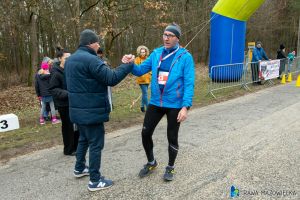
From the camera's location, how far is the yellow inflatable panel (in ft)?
40.2

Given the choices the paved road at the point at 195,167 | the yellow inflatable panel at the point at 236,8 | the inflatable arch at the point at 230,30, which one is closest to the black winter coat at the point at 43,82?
the paved road at the point at 195,167

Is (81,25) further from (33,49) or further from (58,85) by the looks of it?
(58,85)

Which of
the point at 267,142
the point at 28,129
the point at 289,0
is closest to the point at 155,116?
the point at 267,142

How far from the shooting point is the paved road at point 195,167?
3.76 metres

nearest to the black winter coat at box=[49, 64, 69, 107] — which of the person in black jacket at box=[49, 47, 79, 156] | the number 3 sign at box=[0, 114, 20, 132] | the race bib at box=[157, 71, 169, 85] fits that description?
the person in black jacket at box=[49, 47, 79, 156]

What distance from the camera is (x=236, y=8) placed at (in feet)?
40.7

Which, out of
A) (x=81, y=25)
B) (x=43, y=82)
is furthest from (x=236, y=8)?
(x=43, y=82)

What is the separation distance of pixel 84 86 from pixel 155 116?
103 centimetres

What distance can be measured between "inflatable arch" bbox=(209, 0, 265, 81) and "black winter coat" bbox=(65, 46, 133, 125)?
8.90m

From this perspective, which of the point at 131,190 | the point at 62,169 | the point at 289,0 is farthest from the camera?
the point at 289,0

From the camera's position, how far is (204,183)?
3.94m

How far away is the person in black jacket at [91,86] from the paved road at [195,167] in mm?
697

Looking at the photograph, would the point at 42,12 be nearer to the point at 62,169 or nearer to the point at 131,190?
the point at 62,169

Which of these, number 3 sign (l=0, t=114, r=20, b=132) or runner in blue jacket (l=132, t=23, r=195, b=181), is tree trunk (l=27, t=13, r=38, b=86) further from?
runner in blue jacket (l=132, t=23, r=195, b=181)
